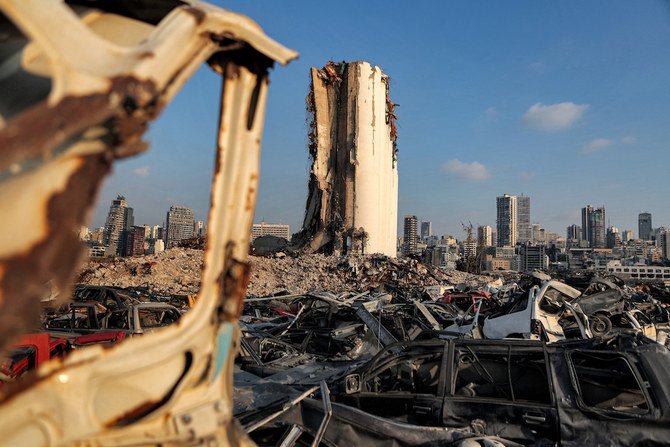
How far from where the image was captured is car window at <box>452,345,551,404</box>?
462cm

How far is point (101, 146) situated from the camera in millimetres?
1300

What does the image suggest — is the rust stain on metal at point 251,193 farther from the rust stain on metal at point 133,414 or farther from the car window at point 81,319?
the car window at point 81,319

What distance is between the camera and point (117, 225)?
83438mm

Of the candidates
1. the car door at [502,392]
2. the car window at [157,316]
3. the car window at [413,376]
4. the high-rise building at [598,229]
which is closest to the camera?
the car door at [502,392]

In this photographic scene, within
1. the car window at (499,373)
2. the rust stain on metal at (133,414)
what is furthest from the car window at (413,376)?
the rust stain on metal at (133,414)

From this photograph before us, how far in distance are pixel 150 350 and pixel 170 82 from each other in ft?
2.77

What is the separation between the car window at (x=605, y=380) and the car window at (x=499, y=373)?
1.22 feet

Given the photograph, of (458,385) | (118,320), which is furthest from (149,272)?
(458,385)

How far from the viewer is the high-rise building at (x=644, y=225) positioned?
584ft

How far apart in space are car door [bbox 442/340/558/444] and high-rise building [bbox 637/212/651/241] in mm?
205028

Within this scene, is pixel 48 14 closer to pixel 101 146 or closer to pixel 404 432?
pixel 101 146

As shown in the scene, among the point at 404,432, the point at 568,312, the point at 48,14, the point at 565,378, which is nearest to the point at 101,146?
the point at 48,14

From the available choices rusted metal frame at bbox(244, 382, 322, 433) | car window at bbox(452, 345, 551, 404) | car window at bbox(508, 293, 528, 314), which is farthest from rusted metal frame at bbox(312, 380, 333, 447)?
car window at bbox(508, 293, 528, 314)

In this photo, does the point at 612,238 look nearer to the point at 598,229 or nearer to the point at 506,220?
the point at 598,229
